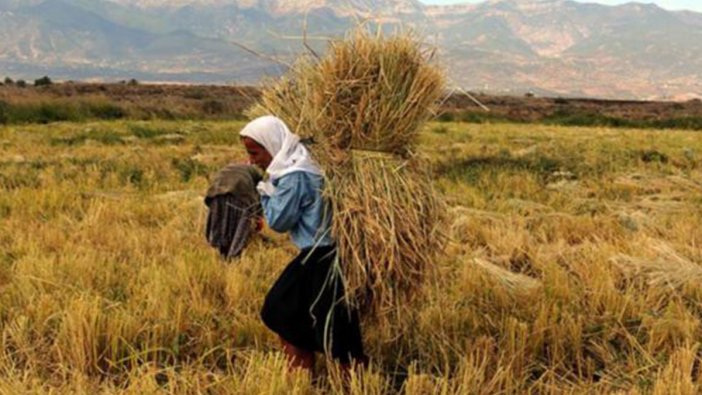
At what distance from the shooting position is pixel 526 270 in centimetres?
537

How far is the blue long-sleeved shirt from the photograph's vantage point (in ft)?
10.5

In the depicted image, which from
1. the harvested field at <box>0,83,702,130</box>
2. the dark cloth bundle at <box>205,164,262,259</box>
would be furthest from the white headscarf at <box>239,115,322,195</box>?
the harvested field at <box>0,83,702,130</box>

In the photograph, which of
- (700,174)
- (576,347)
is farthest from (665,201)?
(576,347)

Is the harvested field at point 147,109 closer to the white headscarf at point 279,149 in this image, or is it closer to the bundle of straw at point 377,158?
the bundle of straw at point 377,158

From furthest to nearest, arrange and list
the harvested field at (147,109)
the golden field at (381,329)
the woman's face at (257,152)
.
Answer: the harvested field at (147,109) < the woman's face at (257,152) < the golden field at (381,329)

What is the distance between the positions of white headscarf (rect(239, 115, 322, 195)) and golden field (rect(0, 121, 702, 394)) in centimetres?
83

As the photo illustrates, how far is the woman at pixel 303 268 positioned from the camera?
10.5 ft

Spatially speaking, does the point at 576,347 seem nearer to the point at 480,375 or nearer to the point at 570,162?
the point at 480,375

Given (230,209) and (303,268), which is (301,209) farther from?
(230,209)

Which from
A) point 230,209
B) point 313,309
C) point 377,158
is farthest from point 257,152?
point 230,209

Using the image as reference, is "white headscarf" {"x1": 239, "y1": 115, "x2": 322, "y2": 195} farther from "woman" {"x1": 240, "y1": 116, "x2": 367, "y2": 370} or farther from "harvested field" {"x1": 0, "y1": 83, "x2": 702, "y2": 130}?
"harvested field" {"x1": 0, "y1": 83, "x2": 702, "y2": 130}

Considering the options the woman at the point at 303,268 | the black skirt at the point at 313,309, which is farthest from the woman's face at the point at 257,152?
the black skirt at the point at 313,309

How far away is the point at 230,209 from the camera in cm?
575

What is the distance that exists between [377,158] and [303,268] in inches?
24.7
